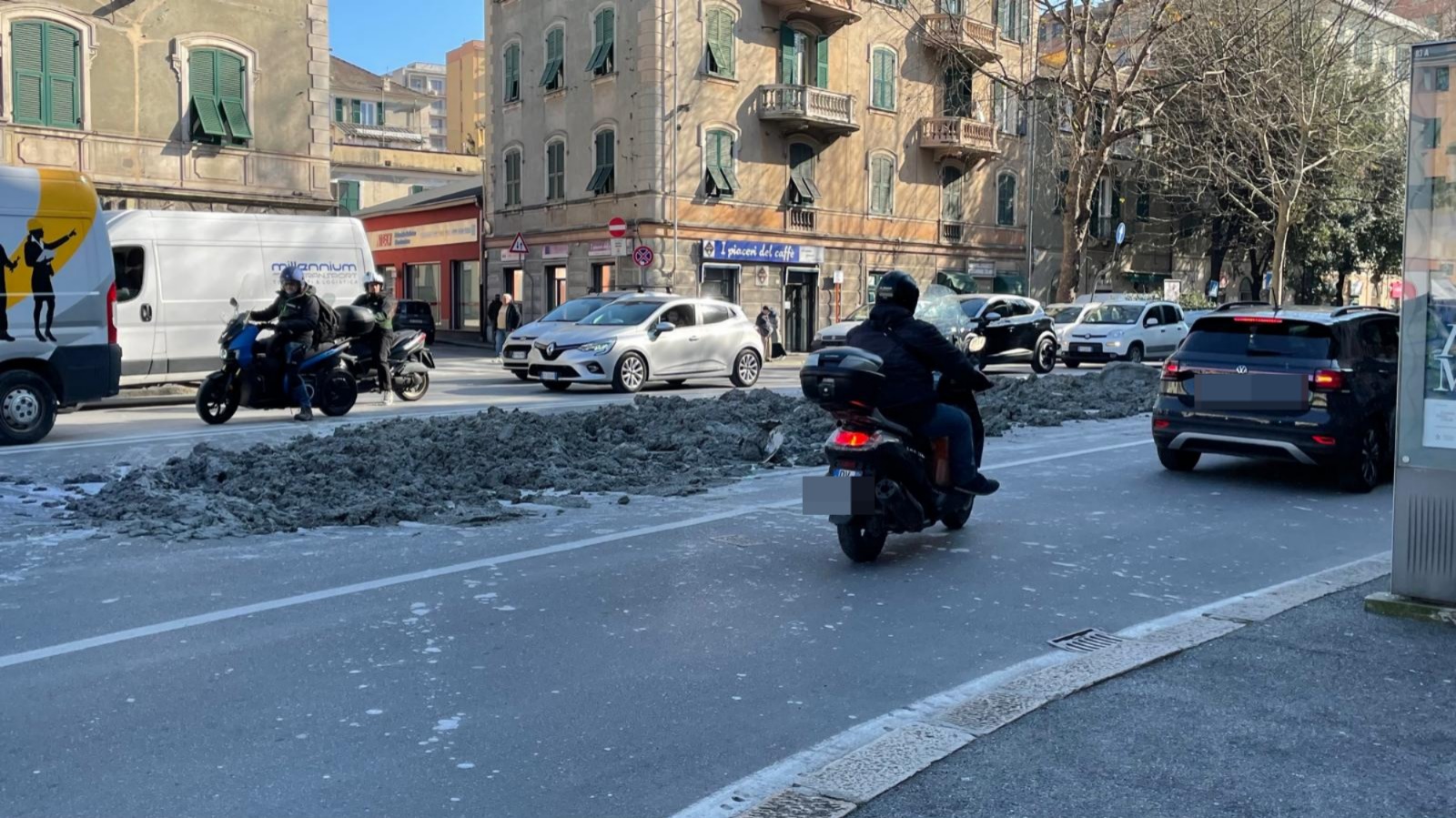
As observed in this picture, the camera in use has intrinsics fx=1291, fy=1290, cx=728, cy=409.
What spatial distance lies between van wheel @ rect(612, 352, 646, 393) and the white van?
5.17 meters

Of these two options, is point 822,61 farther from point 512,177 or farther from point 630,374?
point 630,374

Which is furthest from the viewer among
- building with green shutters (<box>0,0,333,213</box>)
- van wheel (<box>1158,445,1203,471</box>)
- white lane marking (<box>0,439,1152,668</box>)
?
building with green shutters (<box>0,0,333,213</box>)

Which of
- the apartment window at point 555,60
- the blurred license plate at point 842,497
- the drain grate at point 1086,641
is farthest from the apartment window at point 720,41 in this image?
the drain grate at point 1086,641

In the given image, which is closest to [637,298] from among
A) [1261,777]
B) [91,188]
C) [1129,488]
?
[91,188]

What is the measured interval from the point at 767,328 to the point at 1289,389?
945 inches

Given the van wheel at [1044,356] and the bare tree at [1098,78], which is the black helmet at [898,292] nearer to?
the van wheel at [1044,356]

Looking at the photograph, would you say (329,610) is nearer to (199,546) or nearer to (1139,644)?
(199,546)

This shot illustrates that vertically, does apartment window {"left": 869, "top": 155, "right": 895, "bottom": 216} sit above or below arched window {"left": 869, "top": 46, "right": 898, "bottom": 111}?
below

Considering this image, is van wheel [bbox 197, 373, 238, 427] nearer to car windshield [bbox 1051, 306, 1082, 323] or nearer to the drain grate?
the drain grate

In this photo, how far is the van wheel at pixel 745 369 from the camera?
21531 mm

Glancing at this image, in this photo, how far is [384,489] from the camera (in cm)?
924

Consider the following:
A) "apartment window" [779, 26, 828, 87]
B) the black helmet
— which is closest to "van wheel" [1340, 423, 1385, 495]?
the black helmet

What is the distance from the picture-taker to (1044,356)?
28578 millimetres

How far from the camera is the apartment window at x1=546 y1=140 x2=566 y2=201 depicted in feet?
124
